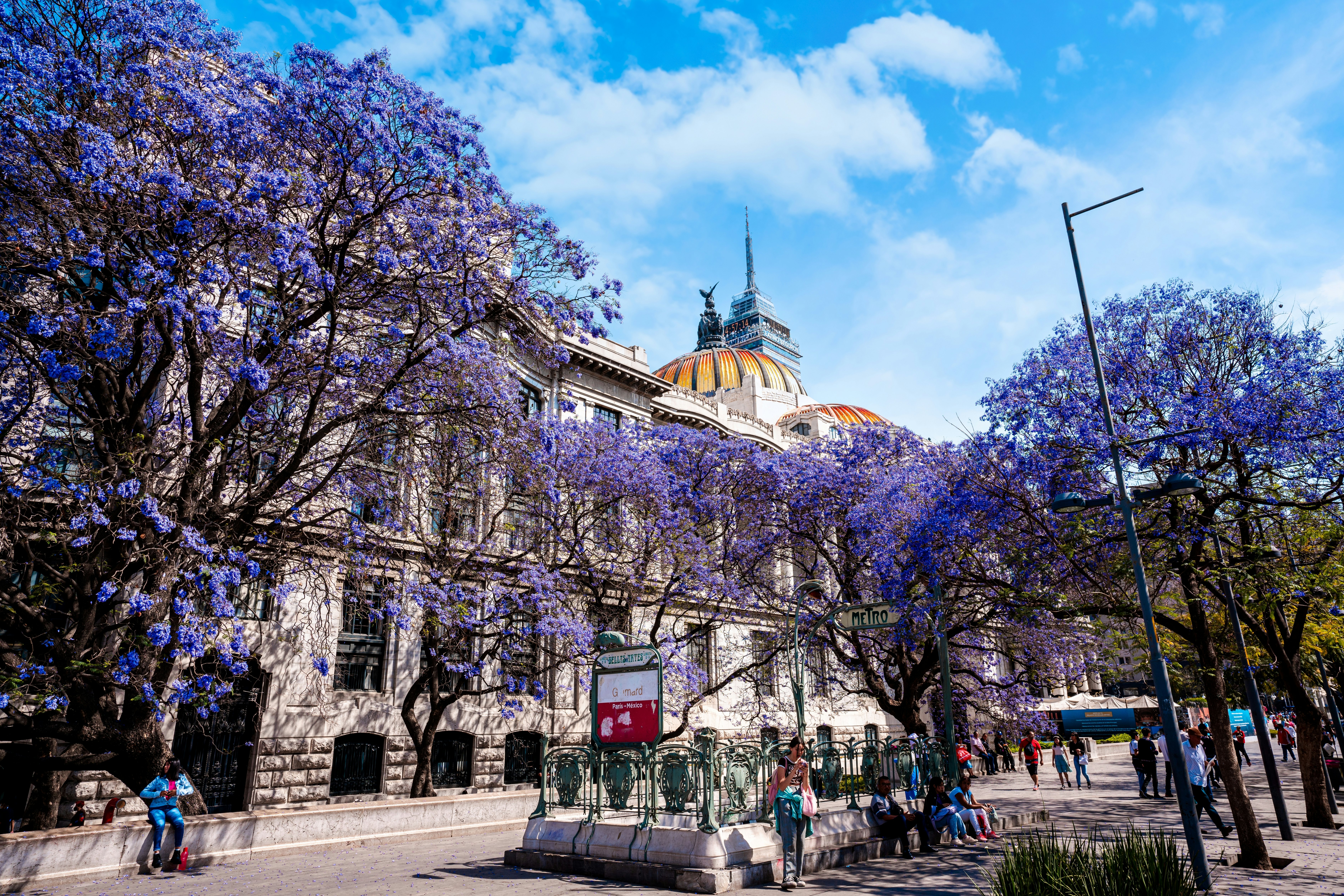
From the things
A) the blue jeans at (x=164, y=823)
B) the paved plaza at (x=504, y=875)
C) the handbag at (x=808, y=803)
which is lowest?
the paved plaza at (x=504, y=875)

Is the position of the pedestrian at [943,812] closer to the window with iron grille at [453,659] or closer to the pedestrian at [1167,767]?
the pedestrian at [1167,767]

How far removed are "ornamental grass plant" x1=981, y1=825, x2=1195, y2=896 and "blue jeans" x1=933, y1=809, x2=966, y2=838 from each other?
7392mm

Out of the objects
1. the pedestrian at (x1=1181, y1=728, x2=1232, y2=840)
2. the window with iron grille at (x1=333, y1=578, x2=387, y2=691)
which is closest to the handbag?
the pedestrian at (x1=1181, y1=728, x2=1232, y2=840)

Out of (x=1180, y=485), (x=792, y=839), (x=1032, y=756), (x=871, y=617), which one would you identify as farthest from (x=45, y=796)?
(x=1032, y=756)

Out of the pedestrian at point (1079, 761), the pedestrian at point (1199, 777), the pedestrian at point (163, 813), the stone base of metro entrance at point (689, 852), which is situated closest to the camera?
the stone base of metro entrance at point (689, 852)

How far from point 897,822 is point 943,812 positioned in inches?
47.8

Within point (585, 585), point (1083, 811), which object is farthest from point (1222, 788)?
point (585, 585)

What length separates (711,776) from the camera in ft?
35.8

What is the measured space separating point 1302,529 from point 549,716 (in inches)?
866

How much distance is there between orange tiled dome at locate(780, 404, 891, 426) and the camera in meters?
67.5

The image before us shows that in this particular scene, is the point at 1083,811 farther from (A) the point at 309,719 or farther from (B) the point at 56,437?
(B) the point at 56,437

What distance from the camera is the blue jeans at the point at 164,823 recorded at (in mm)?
12805

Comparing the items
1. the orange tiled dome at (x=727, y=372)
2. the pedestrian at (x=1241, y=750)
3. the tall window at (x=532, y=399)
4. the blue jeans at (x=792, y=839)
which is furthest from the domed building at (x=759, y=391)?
the blue jeans at (x=792, y=839)

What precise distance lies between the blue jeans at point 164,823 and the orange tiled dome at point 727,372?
2793 inches
